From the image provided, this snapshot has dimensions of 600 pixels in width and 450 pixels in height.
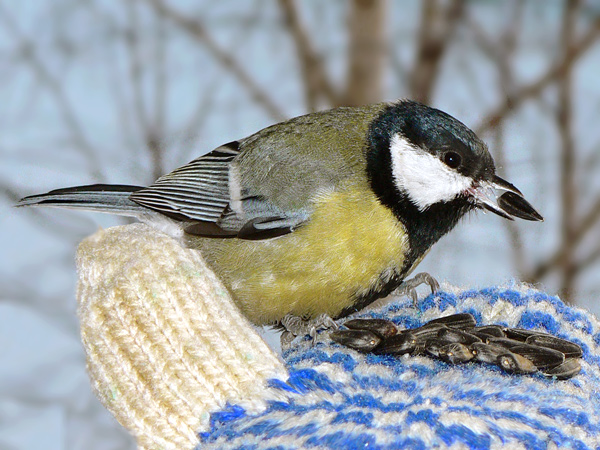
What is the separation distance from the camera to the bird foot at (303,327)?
0.95m

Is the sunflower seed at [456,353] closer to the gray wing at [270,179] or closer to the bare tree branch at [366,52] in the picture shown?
the gray wing at [270,179]

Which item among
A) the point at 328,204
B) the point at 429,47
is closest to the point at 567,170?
the point at 429,47

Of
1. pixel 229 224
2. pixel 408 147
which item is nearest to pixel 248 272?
pixel 229 224

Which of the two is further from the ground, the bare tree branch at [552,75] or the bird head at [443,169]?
the bare tree branch at [552,75]

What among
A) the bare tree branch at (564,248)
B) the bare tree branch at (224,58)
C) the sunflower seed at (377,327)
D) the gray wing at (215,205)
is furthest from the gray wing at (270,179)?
the bare tree branch at (564,248)

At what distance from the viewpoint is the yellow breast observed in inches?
40.7

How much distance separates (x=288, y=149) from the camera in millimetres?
1122

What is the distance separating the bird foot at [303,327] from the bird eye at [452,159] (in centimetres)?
28

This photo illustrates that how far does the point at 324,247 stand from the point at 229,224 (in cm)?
16

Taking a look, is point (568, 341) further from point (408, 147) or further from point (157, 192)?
point (157, 192)

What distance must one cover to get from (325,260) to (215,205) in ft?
0.69

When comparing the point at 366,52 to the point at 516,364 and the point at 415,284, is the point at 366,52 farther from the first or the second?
the point at 516,364

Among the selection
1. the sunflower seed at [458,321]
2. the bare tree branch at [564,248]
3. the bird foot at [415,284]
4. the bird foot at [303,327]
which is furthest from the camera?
the bare tree branch at [564,248]

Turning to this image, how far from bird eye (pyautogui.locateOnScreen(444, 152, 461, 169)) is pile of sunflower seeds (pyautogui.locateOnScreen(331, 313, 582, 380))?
0.27 metres
